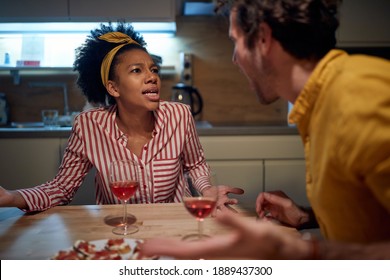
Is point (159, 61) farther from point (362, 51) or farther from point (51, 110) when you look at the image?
point (362, 51)

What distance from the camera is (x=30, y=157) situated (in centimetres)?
201

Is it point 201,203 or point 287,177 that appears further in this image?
point 287,177

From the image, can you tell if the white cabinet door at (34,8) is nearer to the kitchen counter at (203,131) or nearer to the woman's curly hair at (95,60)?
the kitchen counter at (203,131)

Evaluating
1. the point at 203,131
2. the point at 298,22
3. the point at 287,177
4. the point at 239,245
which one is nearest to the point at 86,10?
the point at 203,131

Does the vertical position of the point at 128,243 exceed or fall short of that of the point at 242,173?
it exceeds it

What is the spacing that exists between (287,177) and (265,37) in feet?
4.78

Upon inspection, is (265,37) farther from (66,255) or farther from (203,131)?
(203,131)

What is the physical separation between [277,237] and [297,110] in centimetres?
29

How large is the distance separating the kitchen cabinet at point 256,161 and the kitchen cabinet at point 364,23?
79 centimetres

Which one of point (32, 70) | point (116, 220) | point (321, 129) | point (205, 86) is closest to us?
point (321, 129)

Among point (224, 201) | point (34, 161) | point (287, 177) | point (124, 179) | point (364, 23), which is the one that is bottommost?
point (287, 177)

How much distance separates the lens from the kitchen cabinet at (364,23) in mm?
2287

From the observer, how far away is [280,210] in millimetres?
878

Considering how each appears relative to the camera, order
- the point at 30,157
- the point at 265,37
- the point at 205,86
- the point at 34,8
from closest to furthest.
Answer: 1. the point at 265,37
2. the point at 30,157
3. the point at 34,8
4. the point at 205,86
